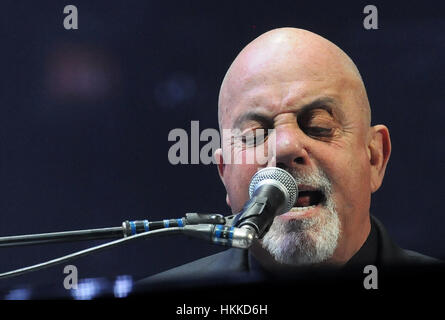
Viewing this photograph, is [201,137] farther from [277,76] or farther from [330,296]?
[330,296]

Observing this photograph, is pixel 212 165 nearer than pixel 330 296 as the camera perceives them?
No

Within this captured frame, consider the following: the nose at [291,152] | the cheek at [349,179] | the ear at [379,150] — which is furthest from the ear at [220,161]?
the ear at [379,150]

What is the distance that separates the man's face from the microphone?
23.2 inches

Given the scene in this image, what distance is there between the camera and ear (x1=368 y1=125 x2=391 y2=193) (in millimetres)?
2367

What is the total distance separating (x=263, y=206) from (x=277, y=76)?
3.46 feet

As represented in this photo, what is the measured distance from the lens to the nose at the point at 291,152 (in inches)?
83.9

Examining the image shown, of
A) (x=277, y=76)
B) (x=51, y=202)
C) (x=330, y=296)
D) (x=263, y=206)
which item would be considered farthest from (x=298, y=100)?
(x=51, y=202)

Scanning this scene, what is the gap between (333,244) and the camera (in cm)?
220

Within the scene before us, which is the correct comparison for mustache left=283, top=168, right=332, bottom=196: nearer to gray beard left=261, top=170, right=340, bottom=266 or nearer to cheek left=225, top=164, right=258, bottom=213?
gray beard left=261, top=170, right=340, bottom=266

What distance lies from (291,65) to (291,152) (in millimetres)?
398

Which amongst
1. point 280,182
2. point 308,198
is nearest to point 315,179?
point 308,198

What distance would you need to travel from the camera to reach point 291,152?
7.01ft

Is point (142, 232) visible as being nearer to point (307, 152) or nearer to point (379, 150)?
point (307, 152)

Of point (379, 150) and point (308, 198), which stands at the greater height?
point (379, 150)
